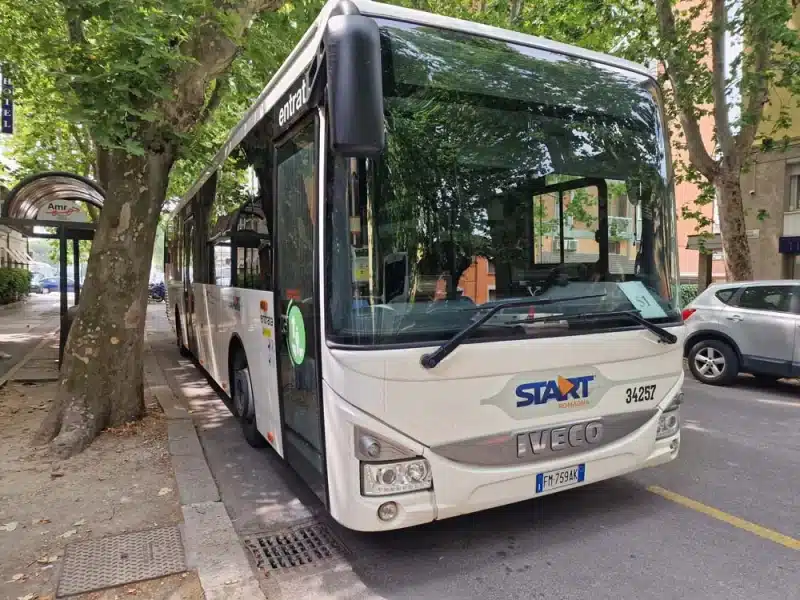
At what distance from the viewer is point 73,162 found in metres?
16.9

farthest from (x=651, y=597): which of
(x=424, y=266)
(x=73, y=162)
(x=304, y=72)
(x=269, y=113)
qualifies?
(x=73, y=162)

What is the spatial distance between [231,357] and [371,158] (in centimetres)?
369

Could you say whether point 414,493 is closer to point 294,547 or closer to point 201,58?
point 294,547

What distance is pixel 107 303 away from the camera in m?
5.46

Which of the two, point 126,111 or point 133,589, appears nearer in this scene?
point 133,589

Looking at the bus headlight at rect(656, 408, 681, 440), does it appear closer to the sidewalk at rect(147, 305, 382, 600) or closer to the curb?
the sidewalk at rect(147, 305, 382, 600)

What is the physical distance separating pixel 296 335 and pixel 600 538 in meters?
2.34

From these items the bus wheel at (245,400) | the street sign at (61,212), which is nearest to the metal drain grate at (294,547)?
the bus wheel at (245,400)

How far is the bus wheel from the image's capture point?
5.26 meters

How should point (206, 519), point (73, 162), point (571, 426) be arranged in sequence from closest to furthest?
point (571, 426) < point (206, 519) < point (73, 162)

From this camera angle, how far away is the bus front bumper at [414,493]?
114 inches

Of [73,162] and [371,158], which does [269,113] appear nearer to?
[371,158]

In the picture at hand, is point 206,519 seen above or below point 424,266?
below

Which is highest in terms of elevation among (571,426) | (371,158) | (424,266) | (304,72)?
(304,72)
